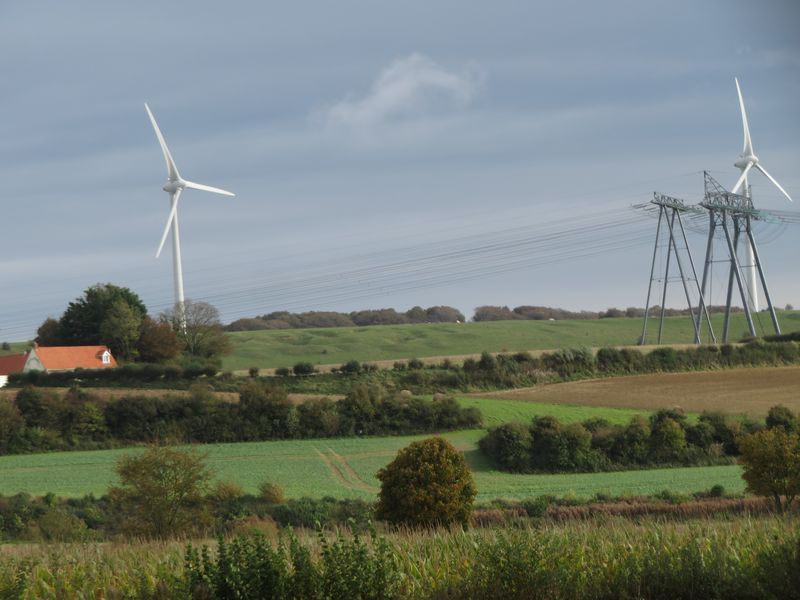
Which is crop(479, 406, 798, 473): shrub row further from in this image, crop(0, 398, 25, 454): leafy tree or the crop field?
crop(0, 398, 25, 454): leafy tree

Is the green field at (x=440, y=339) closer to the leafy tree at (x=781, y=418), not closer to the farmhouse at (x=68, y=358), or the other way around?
the farmhouse at (x=68, y=358)

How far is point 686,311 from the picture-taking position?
14288 cm

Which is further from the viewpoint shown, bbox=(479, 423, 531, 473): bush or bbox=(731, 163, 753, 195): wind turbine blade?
bbox=(731, 163, 753, 195): wind turbine blade

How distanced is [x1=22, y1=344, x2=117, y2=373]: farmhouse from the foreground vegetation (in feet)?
225

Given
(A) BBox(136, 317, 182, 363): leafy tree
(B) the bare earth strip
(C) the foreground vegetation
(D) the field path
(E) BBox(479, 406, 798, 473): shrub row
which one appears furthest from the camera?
(A) BBox(136, 317, 182, 363): leafy tree

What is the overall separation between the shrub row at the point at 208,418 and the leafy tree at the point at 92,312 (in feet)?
86.7

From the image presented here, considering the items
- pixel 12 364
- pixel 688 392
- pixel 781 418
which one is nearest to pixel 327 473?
pixel 781 418

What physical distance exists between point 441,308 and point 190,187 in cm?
8433

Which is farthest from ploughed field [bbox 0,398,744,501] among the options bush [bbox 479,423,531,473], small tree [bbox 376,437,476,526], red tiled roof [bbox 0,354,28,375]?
red tiled roof [bbox 0,354,28,375]

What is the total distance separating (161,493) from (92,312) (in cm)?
5890

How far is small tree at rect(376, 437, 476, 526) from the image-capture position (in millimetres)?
32156

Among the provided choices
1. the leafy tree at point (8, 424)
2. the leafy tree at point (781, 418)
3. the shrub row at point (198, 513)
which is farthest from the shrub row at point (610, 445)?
the leafy tree at point (8, 424)

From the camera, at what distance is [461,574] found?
15.0 metres

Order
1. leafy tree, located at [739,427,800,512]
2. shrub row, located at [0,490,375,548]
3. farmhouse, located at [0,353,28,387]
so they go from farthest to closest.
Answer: farmhouse, located at [0,353,28,387]
shrub row, located at [0,490,375,548]
leafy tree, located at [739,427,800,512]
